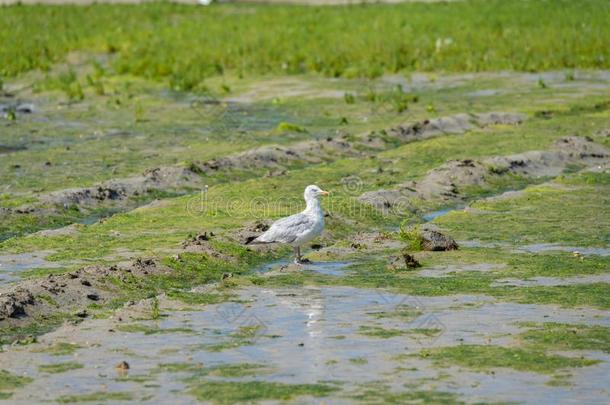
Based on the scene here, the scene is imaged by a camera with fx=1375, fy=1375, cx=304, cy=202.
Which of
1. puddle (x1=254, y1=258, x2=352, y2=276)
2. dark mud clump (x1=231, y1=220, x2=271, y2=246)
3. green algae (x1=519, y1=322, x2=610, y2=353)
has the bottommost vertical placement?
green algae (x1=519, y1=322, x2=610, y2=353)

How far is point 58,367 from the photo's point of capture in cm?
1241

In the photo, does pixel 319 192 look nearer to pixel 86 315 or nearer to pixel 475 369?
pixel 86 315

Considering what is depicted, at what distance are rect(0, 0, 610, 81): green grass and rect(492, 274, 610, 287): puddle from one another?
21.8 meters

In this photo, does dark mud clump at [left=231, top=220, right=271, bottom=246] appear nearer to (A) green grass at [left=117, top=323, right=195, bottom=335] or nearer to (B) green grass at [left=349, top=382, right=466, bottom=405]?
(A) green grass at [left=117, top=323, right=195, bottom=335]

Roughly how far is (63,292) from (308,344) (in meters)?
3.15

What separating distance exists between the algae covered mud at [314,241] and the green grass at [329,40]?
1.17 metres

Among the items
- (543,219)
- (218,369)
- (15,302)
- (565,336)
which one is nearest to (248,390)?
(218,369)

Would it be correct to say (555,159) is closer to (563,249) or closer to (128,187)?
(563,249)

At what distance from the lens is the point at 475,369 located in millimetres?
12289

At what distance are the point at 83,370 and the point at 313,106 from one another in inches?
846

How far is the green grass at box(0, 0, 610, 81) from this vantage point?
39.5 metres

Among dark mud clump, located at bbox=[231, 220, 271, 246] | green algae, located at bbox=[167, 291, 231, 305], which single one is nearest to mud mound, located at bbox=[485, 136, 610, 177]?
dark mud clump, located at bbox=[231, 220, 271, 246]

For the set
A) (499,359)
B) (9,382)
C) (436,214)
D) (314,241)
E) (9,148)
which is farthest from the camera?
(9,148)

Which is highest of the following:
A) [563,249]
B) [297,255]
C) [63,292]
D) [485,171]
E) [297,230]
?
[297,230]
